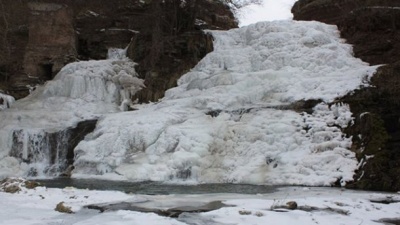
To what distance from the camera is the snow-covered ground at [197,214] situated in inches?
232

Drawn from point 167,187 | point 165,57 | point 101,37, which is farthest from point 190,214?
point 101,37

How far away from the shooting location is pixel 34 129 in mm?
16125

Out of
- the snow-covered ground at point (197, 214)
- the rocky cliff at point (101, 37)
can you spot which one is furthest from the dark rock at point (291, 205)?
the rocky cliff at point (101, 37)

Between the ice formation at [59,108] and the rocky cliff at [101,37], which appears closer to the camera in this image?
the ice formation at [59,108]

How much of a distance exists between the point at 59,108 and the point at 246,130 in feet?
30.3

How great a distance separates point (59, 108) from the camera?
18891 mm

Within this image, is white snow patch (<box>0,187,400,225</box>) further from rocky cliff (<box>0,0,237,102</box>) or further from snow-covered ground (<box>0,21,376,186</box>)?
rocky cliff (<box>0,0,237,102</box>)

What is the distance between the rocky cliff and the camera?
70.5 ft

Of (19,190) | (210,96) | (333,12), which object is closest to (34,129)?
(210,96)

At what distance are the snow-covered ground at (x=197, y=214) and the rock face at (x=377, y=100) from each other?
2.52 meters

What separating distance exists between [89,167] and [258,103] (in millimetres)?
6296

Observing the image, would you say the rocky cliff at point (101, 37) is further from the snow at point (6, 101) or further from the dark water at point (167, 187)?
the dark water at point (167, 187)

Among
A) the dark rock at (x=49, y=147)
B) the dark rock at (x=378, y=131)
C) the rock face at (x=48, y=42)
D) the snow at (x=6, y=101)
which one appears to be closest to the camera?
the dark rock at (x=378, y=131)

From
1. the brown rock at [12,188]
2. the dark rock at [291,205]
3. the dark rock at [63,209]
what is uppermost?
the dark rock at [291,205]
